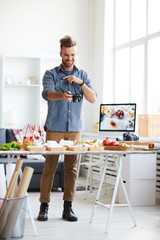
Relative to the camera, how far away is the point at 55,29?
766cm

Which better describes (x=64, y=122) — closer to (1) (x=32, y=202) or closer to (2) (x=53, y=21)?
(1) (x=32, y=202)

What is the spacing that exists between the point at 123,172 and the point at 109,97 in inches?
103

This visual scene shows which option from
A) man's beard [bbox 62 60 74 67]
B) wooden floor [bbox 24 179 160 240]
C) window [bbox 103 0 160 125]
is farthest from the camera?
window [bbox 103 0 160 125]

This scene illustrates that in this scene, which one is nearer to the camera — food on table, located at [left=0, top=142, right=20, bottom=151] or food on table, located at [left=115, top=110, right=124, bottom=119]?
food on table, located at [left=0, top=142, right=20, bottom=151]

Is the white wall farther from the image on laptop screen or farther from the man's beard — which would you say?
the man's beard

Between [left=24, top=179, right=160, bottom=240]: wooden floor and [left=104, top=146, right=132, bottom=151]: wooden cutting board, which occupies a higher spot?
[left=104, top=146, right=132, bottom=151]: wooden cutting board

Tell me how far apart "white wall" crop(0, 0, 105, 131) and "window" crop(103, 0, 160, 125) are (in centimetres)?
17

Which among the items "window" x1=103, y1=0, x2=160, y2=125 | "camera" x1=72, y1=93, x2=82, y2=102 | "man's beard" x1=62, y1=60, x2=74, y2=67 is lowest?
"camera" x1=72, y1=93, x2=82, y2=102

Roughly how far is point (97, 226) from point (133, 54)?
3718mm

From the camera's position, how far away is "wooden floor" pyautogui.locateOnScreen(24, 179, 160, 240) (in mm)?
3422

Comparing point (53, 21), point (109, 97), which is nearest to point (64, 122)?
point (109, 97)

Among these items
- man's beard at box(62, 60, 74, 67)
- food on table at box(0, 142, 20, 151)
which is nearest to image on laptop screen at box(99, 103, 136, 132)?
man's beard at box(62, 60, 74, 67)

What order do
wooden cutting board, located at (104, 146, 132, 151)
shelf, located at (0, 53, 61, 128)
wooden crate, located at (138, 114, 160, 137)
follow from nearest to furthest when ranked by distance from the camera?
1. wooden cutting board, located at (104, 146, 132, 151)
2. wooden crate, located at (138, 114, 160, 137)
3. shelf, located at (0, 53, 61, 128)

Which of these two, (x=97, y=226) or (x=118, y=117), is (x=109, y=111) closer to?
(x=118, y=117)
